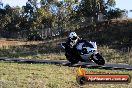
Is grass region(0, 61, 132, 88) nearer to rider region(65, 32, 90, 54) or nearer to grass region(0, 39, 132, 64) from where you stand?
rider region(65, 32, 90, 54)

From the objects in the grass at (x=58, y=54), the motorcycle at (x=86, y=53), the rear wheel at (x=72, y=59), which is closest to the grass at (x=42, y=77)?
the rear wheel at (x=72, y=59)

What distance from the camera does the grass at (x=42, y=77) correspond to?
16.5 metres

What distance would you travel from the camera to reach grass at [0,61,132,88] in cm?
1652

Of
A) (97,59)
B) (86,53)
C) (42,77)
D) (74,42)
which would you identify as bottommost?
(42,77)

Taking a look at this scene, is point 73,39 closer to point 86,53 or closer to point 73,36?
point 73,36

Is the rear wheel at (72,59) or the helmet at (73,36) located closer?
the helmet at (73,36)

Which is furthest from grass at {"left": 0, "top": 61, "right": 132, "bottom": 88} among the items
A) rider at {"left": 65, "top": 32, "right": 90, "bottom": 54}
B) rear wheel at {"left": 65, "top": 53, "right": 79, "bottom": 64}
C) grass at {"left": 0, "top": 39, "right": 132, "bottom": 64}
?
grass at {"left": 0, "top": 39, "right": 132, "bottom": 64}

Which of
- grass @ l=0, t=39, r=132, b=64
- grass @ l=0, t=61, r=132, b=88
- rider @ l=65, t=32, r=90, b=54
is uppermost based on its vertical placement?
rider @ l=65, t=32, r=90, b=54

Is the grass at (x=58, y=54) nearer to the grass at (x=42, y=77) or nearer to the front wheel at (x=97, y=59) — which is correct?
the grass at (x=42, y=77)

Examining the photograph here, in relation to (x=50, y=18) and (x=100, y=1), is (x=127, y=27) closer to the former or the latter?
(x=100, y=1)

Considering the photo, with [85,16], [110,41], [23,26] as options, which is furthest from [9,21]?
[110,41]

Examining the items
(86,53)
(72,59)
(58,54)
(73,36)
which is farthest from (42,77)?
(58,54)

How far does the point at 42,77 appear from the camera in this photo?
19359mm

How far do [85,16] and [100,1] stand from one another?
21.1 feet
